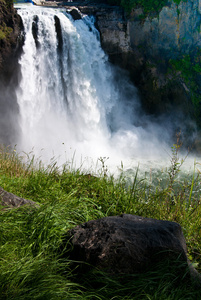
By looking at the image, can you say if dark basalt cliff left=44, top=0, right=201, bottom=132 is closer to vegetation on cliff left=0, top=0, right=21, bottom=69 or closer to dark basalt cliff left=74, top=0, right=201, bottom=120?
dark basalt cliff left=74, top=0, right=201, bottom=120

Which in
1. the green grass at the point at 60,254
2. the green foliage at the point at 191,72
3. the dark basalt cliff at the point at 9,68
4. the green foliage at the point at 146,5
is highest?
the green foliage at the point at 146,5

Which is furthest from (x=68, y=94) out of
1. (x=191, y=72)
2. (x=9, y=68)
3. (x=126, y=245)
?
(x=126, y=245)

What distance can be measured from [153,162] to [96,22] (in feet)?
22.9

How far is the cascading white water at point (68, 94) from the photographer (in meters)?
10.7

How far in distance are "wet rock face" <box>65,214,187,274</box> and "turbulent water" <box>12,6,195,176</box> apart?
Result: 750 cm

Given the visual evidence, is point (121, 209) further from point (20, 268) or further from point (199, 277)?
point (20, 268)

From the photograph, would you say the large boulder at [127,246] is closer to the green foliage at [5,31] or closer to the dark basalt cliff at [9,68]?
the dark basalt cliff at [9,68]

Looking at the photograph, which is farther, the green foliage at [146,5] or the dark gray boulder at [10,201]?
the green foliage at [146,5]

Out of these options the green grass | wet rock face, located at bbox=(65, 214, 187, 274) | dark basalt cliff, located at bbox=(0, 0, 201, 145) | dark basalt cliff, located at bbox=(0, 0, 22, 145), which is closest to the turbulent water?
dark basalt cliff, located at bbox=(0, 0, 22, 145)

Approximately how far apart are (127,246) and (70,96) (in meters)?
10.4

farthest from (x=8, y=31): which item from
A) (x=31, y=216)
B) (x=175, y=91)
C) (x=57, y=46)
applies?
(x=31, y=216)

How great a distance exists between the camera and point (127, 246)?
6.33 ft

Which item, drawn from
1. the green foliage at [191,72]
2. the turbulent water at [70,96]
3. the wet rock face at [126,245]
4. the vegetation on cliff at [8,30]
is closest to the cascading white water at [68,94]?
the turbulent water at [70,96]

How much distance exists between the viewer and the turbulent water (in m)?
10.6
